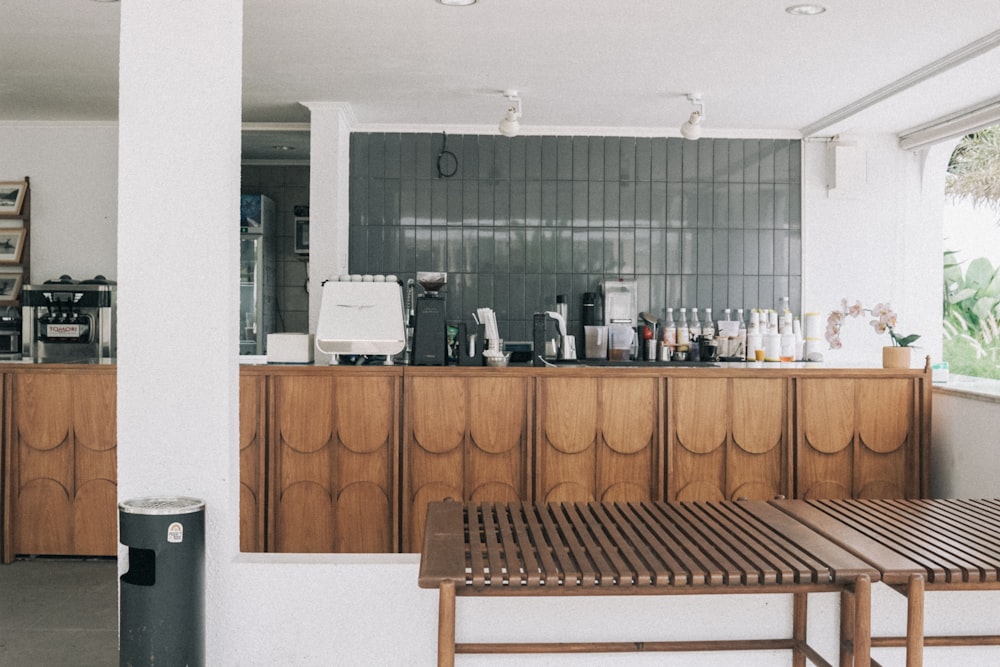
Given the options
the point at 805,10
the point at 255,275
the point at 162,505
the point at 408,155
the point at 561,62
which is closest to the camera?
the point at 162,505

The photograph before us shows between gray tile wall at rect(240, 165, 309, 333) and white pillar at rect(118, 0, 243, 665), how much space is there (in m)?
5.83

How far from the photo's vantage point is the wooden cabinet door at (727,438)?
3.86 m

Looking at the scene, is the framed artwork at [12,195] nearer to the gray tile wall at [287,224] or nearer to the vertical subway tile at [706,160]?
the gray tile wall at [287,224]

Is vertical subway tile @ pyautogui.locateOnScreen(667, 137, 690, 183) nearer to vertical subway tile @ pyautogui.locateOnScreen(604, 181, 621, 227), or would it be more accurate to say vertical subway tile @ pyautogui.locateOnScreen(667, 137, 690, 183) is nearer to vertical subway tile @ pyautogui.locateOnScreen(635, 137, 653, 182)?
vertical subway tile @ pyautogui.locateOnScreen(635, 137, 653, 182)

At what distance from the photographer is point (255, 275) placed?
7312mm

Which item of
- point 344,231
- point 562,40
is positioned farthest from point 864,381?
point 344,231

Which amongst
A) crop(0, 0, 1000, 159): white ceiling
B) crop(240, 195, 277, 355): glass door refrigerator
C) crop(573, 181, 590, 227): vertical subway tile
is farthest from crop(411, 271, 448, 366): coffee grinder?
crop(240, 195, 277, 355): glass door refrigerator

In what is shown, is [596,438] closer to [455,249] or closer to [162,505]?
[162,505]

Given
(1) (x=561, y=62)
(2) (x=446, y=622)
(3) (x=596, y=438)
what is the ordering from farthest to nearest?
1. (1) (x=561, y=62)
2. (3) (x=596, y=438)
3. (2) (x=446, y=622)

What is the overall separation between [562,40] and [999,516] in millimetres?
2858

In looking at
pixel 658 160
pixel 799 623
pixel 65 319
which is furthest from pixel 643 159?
pixel 799 623

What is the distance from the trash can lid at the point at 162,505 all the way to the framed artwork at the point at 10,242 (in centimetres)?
Result: 475

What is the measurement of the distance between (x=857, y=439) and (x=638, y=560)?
95.4 inches

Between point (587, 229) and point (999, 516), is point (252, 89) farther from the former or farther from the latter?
point (999, 516)
